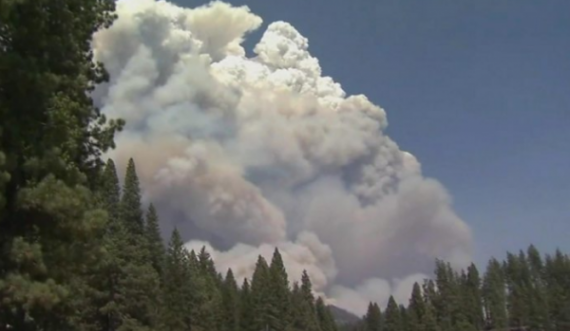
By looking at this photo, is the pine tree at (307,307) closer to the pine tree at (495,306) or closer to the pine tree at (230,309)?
the pine tree at (230,309)

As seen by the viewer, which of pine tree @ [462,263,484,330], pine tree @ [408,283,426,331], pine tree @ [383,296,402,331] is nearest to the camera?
pine tree @ [408,283,426,331]

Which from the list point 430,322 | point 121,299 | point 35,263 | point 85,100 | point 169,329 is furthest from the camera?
point 430,322

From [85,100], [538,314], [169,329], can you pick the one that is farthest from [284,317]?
[85,100]

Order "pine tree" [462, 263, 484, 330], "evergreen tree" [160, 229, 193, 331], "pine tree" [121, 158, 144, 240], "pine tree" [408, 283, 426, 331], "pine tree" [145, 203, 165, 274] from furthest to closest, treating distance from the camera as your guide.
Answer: "pine tree" [462, 263, 484, 330]
"pine tree" [408, 283, 426, 331]
"pine tree" [145, 203, 165, 274]
"evergreen tree" [160, 229, 193, 331]
"pine tree" [121, 158, 144, 240]

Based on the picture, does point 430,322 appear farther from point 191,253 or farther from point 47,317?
point 47,317

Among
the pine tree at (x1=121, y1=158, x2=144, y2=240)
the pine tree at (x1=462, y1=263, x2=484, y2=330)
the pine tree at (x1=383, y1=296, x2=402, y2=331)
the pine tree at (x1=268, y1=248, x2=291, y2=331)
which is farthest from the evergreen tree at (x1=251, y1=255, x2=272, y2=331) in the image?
the pine tree at (x1=462, y1=263, x2=484, y2=330)

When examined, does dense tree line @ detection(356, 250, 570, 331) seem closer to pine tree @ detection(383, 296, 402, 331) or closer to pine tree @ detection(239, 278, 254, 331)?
pine tree @ detection(383, 296, 402, 331)

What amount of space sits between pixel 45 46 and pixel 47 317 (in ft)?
23.3

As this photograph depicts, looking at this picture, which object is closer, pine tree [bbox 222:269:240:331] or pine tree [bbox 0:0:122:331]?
pine tree [bbox 0:0:122:331]

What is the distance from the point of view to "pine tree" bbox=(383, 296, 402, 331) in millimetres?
169625

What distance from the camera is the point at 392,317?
17200 centimetres

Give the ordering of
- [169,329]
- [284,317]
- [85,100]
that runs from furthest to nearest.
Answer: [284,317], [169,329], [85,100]

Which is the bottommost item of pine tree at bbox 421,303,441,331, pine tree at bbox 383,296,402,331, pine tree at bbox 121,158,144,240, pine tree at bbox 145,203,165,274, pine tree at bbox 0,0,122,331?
pine tree at bbox 0,0,122,331

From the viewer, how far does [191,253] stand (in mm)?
130250
